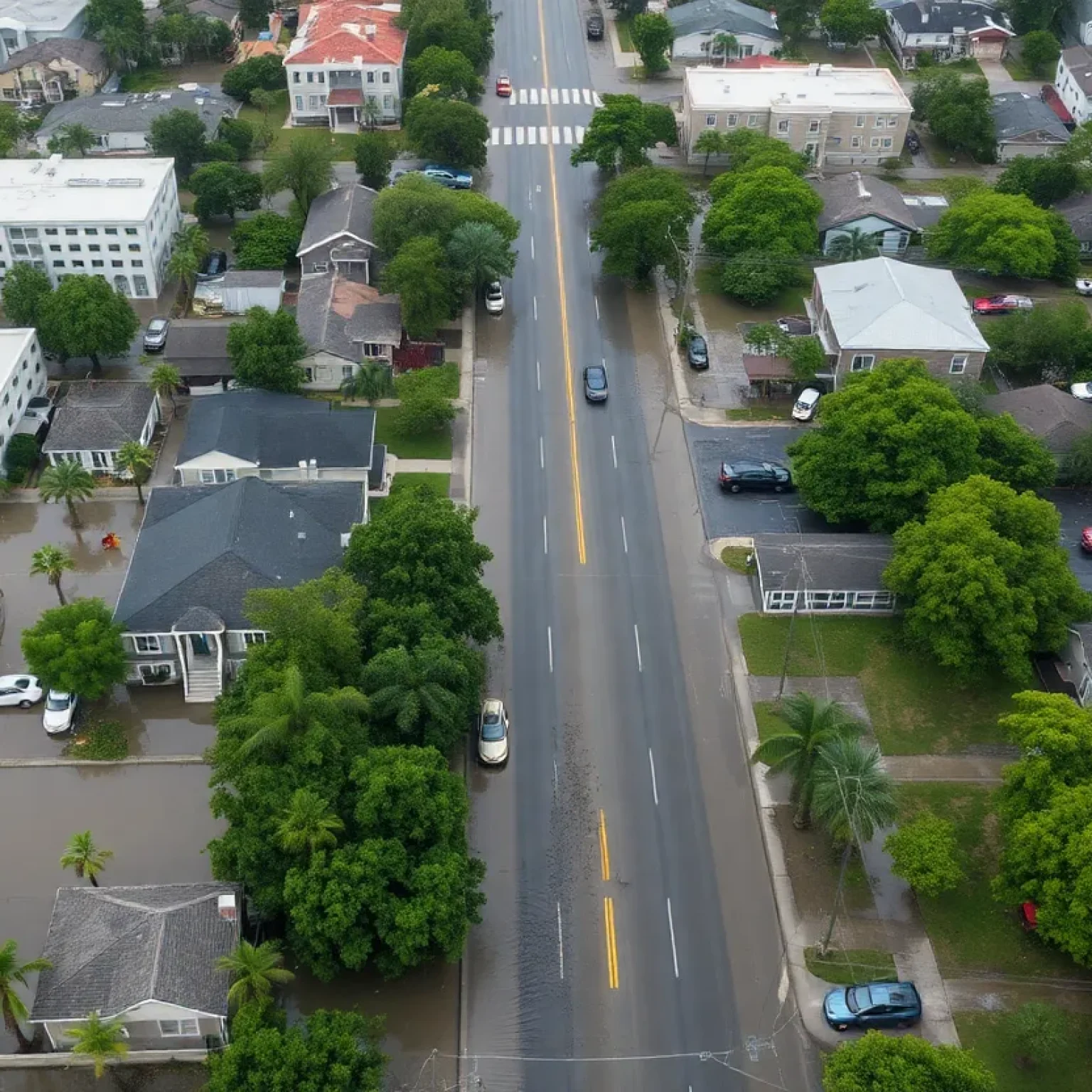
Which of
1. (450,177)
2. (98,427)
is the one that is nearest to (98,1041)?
(98,427)

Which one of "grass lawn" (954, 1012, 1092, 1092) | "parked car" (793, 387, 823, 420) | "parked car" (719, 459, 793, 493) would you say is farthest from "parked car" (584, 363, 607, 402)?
"grass lawn" (954, 1012, 1092, 1092)

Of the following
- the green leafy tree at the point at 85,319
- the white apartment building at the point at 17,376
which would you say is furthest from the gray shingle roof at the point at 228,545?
the green leafy tree at the point at 85,319

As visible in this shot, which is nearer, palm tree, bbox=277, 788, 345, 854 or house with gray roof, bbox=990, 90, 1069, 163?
palm tree, bbox=277, 788, 345, 854

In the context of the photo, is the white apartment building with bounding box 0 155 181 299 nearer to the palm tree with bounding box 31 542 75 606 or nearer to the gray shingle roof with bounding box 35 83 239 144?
the gray shingle roof with bounding box 35 83 239 144

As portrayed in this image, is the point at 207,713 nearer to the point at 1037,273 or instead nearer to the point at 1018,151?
the point at 1037,273

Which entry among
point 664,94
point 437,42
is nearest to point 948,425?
point 664,94

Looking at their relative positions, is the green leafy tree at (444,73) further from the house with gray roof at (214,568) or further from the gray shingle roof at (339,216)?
the house with gray roof at (214,568)
